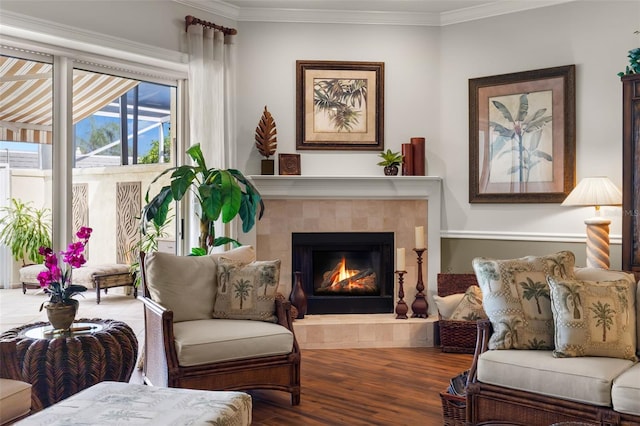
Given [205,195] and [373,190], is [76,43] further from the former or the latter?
[373,190]

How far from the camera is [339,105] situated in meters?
5.48

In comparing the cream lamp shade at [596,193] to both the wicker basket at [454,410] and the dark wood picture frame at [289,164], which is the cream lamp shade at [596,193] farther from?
the dark wood picture frame at [289,164]

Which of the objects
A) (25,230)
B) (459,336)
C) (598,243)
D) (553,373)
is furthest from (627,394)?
(25,230)

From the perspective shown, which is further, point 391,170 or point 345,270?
point 345,270

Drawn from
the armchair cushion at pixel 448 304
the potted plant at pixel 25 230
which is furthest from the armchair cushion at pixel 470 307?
the potted plant at pixel 25 230

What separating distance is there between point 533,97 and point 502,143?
17.9 inches

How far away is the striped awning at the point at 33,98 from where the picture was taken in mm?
3928

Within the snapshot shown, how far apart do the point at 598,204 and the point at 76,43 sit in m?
3.89

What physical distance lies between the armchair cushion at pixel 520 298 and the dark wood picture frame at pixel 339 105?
2422 millimetres

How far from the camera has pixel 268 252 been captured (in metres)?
5.41

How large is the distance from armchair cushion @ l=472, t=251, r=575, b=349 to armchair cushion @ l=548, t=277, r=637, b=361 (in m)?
0.11

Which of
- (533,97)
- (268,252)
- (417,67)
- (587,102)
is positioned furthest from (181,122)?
(587,102)

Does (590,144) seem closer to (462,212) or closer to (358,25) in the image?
(462,212)

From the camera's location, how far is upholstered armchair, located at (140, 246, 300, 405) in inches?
130
